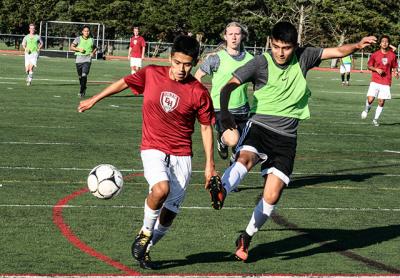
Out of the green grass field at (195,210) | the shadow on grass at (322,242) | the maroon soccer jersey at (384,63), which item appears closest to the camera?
the green grass field at (195,210)

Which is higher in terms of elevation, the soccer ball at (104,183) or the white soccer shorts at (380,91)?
the soccer ball at (104,183)

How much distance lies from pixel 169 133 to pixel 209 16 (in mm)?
74752

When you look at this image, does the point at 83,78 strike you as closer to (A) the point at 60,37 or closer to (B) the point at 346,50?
(B) the point at 346,50

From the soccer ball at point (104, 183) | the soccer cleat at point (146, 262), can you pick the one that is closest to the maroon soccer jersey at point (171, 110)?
the soccer ball at point (104, 183)

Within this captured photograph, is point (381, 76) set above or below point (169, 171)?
below

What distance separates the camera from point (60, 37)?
71625mm

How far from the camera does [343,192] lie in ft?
42.8

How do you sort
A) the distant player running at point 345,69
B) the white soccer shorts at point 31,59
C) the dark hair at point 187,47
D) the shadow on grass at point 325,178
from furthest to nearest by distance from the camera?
the distant player running at point 345,69, the white soccer shorts at point 31,59, the shadow on grass at point 325,178, the dark hair at point 187,47

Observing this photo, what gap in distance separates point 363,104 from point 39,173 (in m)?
19.5

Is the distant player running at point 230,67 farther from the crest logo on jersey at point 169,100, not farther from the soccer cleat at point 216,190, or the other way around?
the crest logo on jersey at point 169,100

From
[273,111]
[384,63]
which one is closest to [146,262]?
[273,111]

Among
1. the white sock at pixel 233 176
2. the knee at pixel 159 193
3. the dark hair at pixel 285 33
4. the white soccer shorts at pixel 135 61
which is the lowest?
the white soccer shorts at pixel 135 61

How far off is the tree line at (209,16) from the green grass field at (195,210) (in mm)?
61103

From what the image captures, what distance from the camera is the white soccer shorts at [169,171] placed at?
7.80 metres
